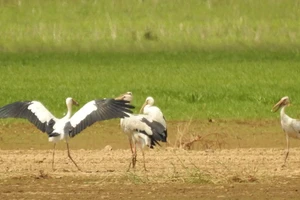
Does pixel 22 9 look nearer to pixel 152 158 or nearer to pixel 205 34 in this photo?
pixel 205 34

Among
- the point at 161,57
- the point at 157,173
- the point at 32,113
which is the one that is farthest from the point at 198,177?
the point at 161,57

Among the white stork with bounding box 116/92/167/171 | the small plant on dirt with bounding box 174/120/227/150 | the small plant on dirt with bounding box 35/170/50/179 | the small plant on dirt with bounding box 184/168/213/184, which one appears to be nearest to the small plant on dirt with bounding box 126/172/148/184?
the small plant on dirt with bounding box 184/168/213/184

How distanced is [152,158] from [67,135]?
184cm

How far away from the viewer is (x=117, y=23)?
31.2 m

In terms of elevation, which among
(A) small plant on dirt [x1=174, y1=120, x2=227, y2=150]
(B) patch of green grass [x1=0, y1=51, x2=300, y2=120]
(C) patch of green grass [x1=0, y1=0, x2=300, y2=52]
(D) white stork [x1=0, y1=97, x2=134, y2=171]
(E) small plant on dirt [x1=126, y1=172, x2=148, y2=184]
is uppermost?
(C) patch of green grass [x1=0, y1=0, x2=300, y2=52]

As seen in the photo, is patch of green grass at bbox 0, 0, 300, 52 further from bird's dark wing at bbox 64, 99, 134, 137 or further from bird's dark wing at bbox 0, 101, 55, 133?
bird's dark wing at bbox 64, 99, 134, 137

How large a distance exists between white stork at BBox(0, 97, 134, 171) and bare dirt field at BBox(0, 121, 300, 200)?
47cm

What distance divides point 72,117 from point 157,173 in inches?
47.6

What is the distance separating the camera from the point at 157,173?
1325 centimetres

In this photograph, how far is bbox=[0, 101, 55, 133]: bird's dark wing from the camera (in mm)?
13859

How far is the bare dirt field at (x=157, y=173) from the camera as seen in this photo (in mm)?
11578

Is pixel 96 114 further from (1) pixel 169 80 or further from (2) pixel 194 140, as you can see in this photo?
(1) pixel 169 80

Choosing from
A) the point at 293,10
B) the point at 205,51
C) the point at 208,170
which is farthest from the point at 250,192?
the point at 293,10

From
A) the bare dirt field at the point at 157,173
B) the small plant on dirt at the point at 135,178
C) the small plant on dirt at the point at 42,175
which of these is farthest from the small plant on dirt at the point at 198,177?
the small plant on dirt at the point at 42,175
